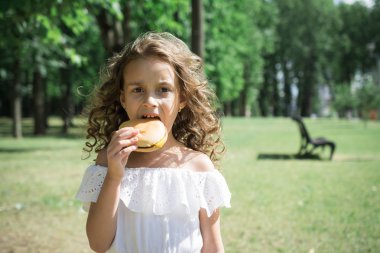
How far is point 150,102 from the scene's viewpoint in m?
2.04

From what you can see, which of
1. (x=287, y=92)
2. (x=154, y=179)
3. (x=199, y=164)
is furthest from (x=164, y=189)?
(x=287, y=92)

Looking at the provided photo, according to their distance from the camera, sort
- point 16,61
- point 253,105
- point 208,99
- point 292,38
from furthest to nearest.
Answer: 1. point 253,105
2. point 292,38
3. point 16,61
4. point 208,99

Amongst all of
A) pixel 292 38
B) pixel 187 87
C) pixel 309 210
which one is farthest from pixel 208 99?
pixel 292 38

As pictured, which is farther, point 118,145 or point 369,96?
point 369,96

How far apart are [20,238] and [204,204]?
3.93 meters

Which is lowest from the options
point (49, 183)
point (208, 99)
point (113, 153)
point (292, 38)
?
point (49, 183)

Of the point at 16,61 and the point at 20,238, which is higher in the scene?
the point at 16,61

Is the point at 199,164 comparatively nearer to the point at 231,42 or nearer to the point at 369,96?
the point at 231,42

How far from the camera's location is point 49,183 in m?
8.68

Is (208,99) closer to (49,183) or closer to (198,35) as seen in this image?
(198,35)

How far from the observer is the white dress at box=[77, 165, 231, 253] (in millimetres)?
1984

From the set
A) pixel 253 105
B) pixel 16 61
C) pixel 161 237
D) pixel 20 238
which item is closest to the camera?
pixel 161 237

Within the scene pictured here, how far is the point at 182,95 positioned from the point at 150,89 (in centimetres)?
30

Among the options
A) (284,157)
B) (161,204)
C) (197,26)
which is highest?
(197,26)
